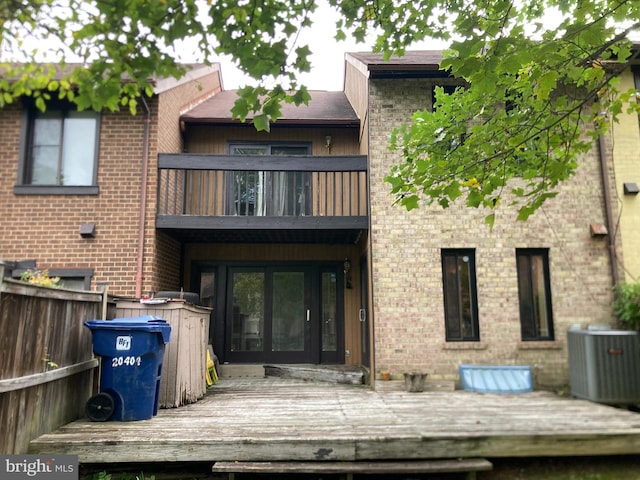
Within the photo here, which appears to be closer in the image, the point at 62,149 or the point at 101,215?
the point at 101,215

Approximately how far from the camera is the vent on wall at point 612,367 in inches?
243

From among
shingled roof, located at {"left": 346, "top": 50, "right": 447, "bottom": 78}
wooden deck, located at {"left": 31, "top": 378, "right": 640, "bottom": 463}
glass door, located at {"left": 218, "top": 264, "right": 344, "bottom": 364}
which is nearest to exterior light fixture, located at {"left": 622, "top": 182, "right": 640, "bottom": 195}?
shingled roof, located at {"left": 346, "top": 50, "right": 447, "bottom": 78}

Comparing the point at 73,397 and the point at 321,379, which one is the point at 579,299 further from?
the point at 73,397

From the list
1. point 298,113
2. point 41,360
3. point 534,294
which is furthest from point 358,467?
point 298,113

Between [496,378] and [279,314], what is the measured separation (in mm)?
4619

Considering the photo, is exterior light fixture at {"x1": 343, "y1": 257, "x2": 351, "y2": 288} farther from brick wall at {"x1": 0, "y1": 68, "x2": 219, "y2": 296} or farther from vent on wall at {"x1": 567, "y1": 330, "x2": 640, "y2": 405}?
vent on wall at {"x1": 567, "y1": 330, "x2": 640, "y2": 405}

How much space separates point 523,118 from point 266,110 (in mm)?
2673

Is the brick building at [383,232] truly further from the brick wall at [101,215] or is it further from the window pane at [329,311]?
the window pane at [329,311]

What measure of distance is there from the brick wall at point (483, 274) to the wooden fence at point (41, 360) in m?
4.39

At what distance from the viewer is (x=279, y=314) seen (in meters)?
9.68

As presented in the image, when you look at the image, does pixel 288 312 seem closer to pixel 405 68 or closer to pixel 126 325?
pixel 126 325

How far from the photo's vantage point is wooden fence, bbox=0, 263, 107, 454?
3.88m

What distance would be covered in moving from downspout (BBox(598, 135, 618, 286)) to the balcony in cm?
422

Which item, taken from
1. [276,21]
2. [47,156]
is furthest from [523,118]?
[47,156]
